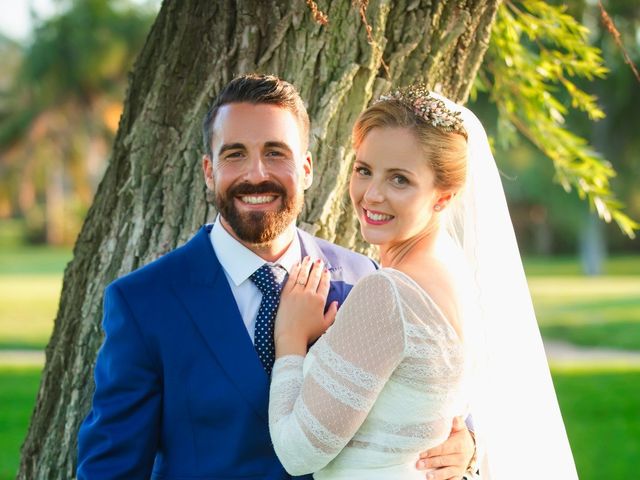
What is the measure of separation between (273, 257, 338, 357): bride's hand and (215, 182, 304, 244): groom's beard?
0.15m

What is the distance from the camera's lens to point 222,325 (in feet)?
8.82

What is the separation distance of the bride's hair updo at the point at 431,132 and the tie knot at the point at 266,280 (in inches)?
20.3

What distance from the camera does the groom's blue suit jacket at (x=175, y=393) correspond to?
2.59 metres

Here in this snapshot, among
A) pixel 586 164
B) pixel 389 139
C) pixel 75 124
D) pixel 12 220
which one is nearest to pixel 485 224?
pixel 389 139

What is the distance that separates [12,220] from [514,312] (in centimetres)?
6038

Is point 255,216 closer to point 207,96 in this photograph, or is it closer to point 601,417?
point 207,96

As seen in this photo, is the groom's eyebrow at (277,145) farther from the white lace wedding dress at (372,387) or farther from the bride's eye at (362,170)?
the white lace wedding dress at (372,387)

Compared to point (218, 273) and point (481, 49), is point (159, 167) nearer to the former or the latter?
point (218, 273)

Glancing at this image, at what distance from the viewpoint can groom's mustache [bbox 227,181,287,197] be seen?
279 centimetres

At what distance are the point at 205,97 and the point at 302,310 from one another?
4.28 ft

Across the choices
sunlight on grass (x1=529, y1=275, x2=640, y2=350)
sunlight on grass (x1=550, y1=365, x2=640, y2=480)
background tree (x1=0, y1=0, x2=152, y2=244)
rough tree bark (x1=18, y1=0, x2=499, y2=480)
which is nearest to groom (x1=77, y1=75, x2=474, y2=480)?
rough tree bark (x1=18, y1=0, x2=499, y2=480)

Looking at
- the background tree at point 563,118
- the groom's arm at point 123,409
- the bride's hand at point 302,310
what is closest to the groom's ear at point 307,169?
the bride's hand at point 302,310

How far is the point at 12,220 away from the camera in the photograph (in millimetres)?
59625

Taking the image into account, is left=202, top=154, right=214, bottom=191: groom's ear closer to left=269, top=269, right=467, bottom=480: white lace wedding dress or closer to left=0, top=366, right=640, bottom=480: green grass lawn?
left=269, top=269, right=467, bottom=480: white lace wedding dress
